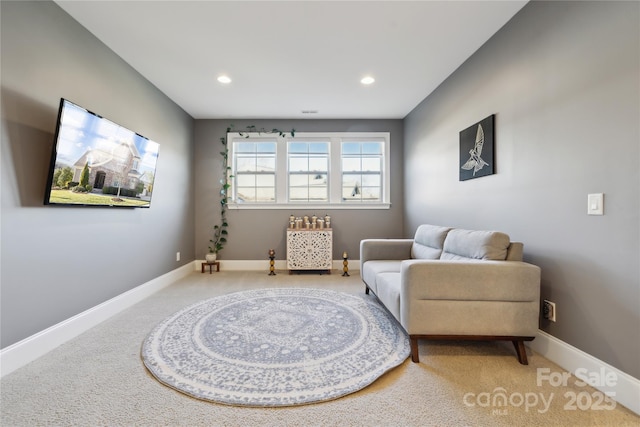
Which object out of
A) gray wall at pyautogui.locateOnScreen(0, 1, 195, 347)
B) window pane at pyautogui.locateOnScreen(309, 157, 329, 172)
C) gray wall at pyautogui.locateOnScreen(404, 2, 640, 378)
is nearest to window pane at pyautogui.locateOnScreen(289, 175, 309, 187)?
window pane at pyautogui.locateOnScreen(309, 157, 329, 172)

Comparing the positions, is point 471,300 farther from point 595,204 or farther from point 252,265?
point 252,265

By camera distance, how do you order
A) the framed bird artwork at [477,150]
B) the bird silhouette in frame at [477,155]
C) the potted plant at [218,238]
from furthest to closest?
the potted plant at [218,238], the bird silhouette in frame at [477,155], the framed bird artwork at [477,150]

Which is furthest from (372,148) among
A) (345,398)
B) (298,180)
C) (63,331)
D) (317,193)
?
(63,331)

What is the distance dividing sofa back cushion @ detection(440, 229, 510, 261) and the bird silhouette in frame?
26.1 inches

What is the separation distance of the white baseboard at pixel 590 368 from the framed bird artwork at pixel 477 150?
136cm

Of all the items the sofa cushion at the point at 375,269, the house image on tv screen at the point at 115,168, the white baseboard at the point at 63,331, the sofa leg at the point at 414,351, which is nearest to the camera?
the white baseboard at the point at 63,331

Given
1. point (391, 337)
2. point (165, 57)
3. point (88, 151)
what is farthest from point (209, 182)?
point (391, 337)

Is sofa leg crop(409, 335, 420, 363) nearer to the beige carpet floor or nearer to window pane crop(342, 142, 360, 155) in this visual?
the beige carpet floor

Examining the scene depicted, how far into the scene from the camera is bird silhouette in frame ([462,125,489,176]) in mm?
2508

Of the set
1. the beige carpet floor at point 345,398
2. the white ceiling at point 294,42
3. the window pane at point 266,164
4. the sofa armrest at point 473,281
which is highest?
the white ceiling at point 294,42

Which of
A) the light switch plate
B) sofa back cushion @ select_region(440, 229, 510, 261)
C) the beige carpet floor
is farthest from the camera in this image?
sofa back cushion @ select_region(440, 229, 510, 261)

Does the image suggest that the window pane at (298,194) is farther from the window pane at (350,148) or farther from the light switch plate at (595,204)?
the light switch plate at (595,204)

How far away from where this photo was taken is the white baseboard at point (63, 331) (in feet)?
5.54

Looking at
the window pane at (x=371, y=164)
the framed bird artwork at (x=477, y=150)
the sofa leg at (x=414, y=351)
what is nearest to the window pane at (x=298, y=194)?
the window pane at (x=371, y=164)
